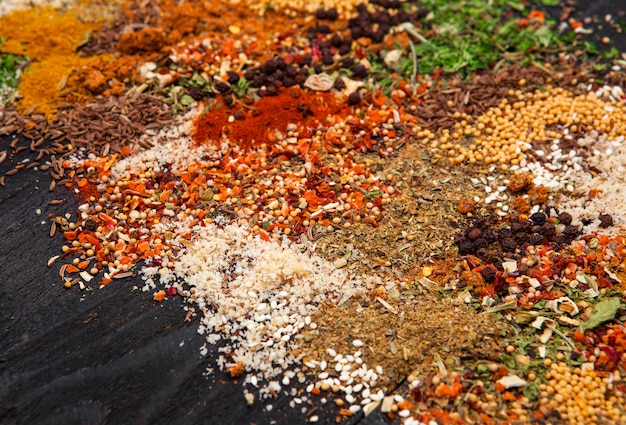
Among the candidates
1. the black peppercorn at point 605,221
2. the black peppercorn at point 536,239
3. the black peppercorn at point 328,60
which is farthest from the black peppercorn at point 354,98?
the black peppercorn at point 605,221

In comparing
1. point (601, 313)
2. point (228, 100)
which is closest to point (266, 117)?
point (228, 100)

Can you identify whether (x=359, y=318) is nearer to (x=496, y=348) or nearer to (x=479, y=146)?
(x=496, y=348)

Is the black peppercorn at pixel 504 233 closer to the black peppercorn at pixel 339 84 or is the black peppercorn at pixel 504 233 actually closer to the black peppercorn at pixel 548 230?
the black peppercorn at pixel 548 230

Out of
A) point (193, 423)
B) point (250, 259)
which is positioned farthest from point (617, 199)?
point (193, 423)

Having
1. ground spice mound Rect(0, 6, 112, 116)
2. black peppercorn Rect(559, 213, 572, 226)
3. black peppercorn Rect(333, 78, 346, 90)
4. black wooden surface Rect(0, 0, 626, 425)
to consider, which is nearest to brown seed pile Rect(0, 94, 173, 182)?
ground spice mound Rect(0, 6, 112, 116)

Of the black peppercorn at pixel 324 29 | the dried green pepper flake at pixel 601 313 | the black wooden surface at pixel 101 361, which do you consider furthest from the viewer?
the black peppercorn at pixel 324 29

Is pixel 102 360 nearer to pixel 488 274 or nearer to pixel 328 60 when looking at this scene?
pixel 488 274
